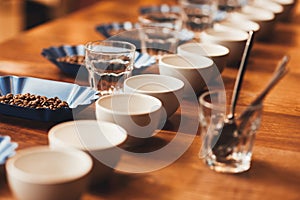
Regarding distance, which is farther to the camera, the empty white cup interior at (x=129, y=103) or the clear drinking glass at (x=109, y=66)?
the clear drinking glass at (x=109, y=66)

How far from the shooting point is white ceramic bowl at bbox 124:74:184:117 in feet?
3.59

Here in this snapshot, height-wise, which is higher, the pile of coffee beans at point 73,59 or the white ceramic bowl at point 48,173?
the white ceramic bowl at point 48,173

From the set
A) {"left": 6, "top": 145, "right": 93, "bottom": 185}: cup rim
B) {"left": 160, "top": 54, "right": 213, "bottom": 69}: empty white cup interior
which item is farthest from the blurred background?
{"left": 6, "top": 145, "right": 93, "bottom": 185}: cup rim

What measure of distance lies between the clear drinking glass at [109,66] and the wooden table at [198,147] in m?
0.14

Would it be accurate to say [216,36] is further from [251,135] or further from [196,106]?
[251,135]

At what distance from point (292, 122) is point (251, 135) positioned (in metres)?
0.29

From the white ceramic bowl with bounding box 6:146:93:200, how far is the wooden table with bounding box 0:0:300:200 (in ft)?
0.18

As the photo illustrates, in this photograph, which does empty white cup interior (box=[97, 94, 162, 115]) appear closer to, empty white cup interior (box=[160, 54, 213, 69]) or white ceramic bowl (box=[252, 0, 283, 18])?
empty white cup interior (box=[160, 54, 213, 69])

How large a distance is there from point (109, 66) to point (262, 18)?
0.86 metres

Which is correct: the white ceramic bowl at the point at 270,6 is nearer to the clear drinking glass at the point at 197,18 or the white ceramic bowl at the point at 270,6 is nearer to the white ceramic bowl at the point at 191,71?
the clear drinking glass at the point at 197,18

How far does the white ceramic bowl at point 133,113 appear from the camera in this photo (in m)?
0.97

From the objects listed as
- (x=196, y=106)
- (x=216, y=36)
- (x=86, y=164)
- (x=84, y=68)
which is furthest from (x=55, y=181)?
(x=216, y=36)

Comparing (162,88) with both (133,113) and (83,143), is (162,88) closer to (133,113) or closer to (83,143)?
(133,113)

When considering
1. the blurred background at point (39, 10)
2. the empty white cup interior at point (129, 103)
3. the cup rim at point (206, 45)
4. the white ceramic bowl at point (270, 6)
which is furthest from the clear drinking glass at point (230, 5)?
the blurred background at point (39, 10)
